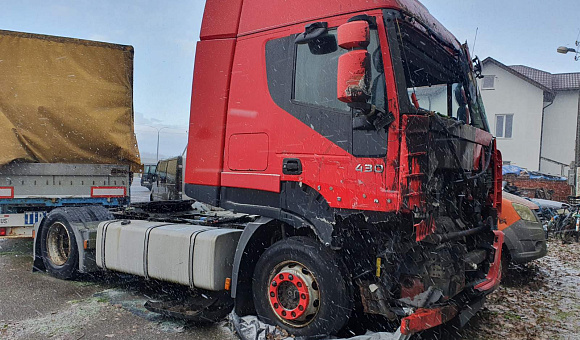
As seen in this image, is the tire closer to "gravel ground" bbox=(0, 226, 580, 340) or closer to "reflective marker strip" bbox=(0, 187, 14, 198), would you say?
"gravel ground" bbox=(0, 226, 580, 340)

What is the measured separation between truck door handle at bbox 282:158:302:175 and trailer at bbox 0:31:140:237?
467cm

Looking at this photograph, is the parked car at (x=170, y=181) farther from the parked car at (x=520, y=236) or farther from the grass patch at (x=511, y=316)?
the grass patch at (x=511, y=316)

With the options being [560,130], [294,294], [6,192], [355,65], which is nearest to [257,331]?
[294,294]

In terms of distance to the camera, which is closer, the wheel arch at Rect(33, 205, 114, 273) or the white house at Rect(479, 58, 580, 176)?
the wheel arch at Rect(33, 205, 114, 273)

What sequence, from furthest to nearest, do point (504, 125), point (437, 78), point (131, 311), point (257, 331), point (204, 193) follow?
point (504, 125) < point (131, 311) < point (204, 193) < point (437, 78) < point (257, 331)

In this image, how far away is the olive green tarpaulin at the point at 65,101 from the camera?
735cm

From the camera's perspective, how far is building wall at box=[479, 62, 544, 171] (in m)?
27.8

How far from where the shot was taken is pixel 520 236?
692 cm

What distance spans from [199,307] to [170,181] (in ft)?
41.2

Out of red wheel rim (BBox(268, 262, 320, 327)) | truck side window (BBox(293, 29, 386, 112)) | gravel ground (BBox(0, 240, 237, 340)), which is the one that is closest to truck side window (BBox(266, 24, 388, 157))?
truck side window (BBox(293, 29, 386, 112))

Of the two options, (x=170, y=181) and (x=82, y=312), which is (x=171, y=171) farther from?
(x=82, y=312)

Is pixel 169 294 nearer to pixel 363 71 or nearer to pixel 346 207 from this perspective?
pixel 346 207

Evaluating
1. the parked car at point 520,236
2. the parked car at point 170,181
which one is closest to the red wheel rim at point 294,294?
the parked car at point 520,236

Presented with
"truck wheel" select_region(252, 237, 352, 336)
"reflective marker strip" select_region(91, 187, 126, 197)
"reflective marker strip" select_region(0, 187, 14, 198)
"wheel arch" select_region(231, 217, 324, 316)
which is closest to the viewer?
"truck wheel" select_region(252, 237, 352, 336)
